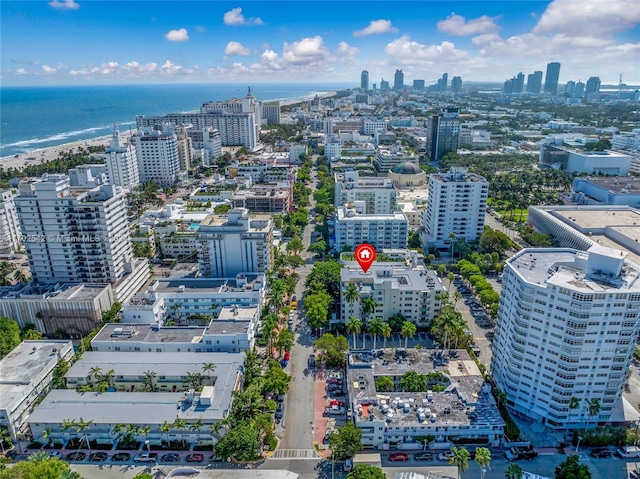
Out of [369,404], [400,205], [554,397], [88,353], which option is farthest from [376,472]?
[400,205]

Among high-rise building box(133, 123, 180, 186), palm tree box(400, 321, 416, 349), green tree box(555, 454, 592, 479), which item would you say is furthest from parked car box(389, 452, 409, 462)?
high-rise building box(133, 123, 180, 186)

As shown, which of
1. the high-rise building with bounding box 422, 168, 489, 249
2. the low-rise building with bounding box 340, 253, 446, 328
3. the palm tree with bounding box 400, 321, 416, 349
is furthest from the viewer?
the high-rise building with bounding box 422, 168, 489, 249

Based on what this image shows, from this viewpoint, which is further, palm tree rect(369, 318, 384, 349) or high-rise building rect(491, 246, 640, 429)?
palm tree rect(369, 318, 384, 349)

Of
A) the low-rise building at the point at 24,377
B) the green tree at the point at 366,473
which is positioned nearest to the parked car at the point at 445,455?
the green tree at the point at 366,473

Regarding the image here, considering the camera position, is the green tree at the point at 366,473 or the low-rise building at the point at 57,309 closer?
the green tree at the point at 366,473

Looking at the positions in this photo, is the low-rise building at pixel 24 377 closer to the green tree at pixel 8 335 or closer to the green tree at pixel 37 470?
the green tree at pixel 8 335

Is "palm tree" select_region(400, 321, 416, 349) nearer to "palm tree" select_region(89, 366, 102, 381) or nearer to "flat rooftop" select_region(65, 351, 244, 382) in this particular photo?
"flat rooftop" select_region(65, 351, 244, 382)

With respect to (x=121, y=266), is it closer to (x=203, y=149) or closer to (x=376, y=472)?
(x=376, y=472)
